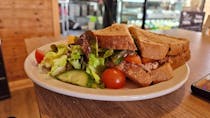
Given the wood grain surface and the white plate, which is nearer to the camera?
the white plate

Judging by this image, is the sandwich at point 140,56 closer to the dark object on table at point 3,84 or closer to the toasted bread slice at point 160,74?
the toasted bread slice at point 160,74

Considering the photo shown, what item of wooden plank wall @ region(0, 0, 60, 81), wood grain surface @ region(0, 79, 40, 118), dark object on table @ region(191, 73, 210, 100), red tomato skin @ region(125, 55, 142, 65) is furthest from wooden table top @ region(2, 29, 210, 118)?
wooden plank wall @ region(0, 0, 60, 81)

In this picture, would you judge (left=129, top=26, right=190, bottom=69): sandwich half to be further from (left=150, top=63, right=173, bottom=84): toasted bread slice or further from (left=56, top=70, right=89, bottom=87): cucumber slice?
(left=56, top=70, right=89, bottom=87): cucumber slice

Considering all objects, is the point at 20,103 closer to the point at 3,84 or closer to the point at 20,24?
the point at 3,84

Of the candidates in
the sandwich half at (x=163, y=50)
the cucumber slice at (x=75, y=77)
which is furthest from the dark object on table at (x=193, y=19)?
the cucumber slice at (x=75, y=77)

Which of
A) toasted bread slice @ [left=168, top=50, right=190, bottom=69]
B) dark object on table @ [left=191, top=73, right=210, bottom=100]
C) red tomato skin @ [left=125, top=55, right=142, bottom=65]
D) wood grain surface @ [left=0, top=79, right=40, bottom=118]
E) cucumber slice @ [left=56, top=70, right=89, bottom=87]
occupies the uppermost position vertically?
red tomato skin @ [left=125, top=55, right=142, bottom=65]

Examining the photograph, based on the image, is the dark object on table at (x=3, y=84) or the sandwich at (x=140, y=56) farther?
the dark object on table at (x=3, y=84)
